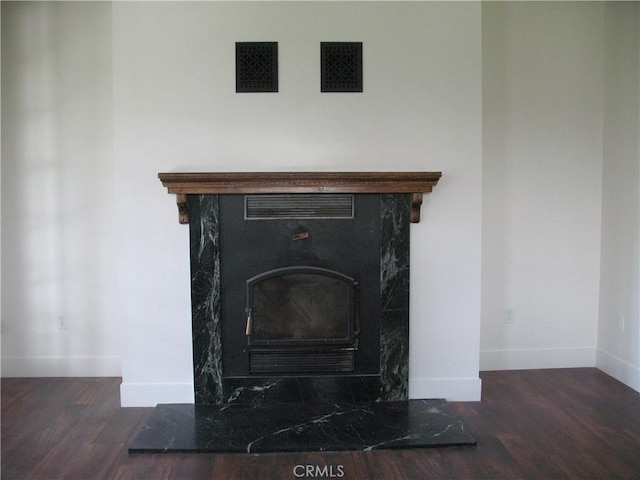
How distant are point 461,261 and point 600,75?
1.95 metres

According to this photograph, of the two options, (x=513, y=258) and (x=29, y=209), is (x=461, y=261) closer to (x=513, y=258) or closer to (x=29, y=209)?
(x=513, y=258)

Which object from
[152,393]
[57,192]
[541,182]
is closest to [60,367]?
[152,393]

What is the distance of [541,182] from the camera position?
3.38 m

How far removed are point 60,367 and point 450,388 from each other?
114 inches

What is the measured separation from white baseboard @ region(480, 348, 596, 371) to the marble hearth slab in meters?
0.80

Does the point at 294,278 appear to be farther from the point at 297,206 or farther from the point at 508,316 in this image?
the point at 508,316

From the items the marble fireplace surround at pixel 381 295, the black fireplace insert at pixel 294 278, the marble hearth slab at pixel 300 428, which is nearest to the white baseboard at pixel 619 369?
the marble hearth slab at pixel 300 428

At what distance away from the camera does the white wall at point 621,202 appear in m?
3.08

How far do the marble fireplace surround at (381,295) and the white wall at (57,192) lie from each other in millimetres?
961

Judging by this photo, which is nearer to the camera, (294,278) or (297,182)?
(297,182)

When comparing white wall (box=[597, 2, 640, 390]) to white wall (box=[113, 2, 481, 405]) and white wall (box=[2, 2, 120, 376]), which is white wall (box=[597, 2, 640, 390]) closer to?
white wall (box=[113, 2, 481, 405])

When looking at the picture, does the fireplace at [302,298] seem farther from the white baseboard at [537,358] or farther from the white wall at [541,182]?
the white wall at [541,182]

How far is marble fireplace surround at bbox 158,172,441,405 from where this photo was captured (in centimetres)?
270

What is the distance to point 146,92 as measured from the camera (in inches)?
108
